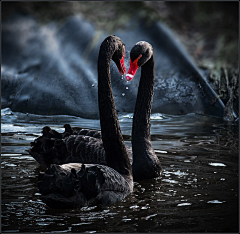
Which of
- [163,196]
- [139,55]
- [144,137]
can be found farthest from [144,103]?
[163,196]

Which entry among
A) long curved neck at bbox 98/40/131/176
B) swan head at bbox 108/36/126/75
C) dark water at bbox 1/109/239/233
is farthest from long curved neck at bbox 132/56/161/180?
swan head at bbox 108/36/126/75

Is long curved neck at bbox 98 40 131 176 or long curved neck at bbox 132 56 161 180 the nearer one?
long curved neck at bbox 98 40 131 176

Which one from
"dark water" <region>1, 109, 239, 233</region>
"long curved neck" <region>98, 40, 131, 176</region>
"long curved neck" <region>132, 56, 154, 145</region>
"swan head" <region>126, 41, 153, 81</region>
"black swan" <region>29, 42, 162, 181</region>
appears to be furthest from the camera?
"long curved neck" <region>132, 56, 154, 145</region>

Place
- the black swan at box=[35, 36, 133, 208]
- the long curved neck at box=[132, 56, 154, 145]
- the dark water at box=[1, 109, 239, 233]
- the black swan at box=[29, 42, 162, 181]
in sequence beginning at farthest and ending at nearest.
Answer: the long curved neck at box=[132, 56, 154, 145] < the black swan at box=[29, 42, 162, 181] < the black swan at box=[35, 36, 133, 208] < the dark water at box=[1, 109, 239, 233]

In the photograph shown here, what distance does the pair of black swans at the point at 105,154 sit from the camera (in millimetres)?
2658

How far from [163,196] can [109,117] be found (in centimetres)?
74

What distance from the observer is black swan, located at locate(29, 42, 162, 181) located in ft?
11.9

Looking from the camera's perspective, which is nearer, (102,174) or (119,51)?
(102,174)

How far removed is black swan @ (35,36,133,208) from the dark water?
9cm

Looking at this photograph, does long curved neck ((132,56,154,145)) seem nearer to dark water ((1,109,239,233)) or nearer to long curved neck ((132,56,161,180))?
long curved neck ((132,56,161,180))

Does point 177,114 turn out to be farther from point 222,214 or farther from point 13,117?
point 222,214

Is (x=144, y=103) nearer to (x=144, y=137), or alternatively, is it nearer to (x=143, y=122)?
(x=143, y=122)

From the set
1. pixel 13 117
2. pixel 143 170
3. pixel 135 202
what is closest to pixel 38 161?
pixel 143 170

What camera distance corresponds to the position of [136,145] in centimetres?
374
